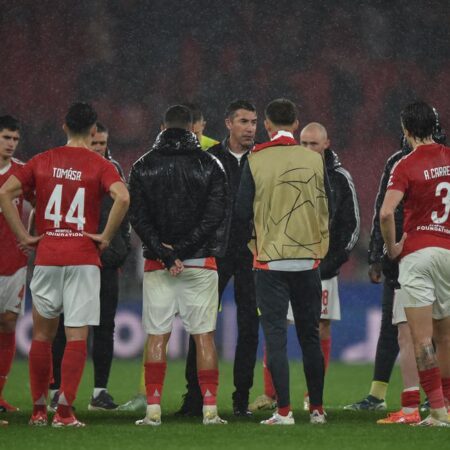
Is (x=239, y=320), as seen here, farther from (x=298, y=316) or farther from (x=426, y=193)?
(x=426, y=193)

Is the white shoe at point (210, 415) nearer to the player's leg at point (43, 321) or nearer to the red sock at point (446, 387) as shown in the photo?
the player's leg at point (43, 321)

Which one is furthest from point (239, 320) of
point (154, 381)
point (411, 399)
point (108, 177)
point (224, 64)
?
point (224, 64)

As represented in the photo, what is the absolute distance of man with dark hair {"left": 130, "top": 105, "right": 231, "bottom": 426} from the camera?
21.2ft

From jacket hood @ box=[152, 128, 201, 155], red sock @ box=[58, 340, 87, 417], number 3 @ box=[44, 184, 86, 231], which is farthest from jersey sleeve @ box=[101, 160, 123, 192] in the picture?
red sock @ box=[58, 340, 87, 417]

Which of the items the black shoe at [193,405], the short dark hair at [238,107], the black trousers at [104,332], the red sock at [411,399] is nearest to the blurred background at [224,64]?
the black trousers at [104,332]

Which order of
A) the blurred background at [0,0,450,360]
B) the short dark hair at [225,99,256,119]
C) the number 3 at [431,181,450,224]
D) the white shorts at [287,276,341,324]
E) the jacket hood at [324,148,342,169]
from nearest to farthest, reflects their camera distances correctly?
the number 3 at [431,181,450,224] → the short dark hair at [225,99,256,119] → the jacket hood at [324,148,342,169] → the white shorts at [287,276,341,324] → the blurred background at [0,0,450,360]

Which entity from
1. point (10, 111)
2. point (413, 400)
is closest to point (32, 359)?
point (413, 400)

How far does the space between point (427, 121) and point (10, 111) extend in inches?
495

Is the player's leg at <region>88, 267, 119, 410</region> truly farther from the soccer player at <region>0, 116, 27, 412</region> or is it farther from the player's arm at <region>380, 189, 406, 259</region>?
the player's arm at <region>380, 189, 406, 259</region>

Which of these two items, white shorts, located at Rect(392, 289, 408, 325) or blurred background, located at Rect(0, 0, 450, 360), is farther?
blurred background, located at Rect(0, 0, 450, 360)

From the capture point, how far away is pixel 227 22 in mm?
19188

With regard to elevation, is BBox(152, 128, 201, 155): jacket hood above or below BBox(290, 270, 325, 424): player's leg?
above

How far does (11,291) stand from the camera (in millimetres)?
7246

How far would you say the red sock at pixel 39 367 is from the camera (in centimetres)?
630
